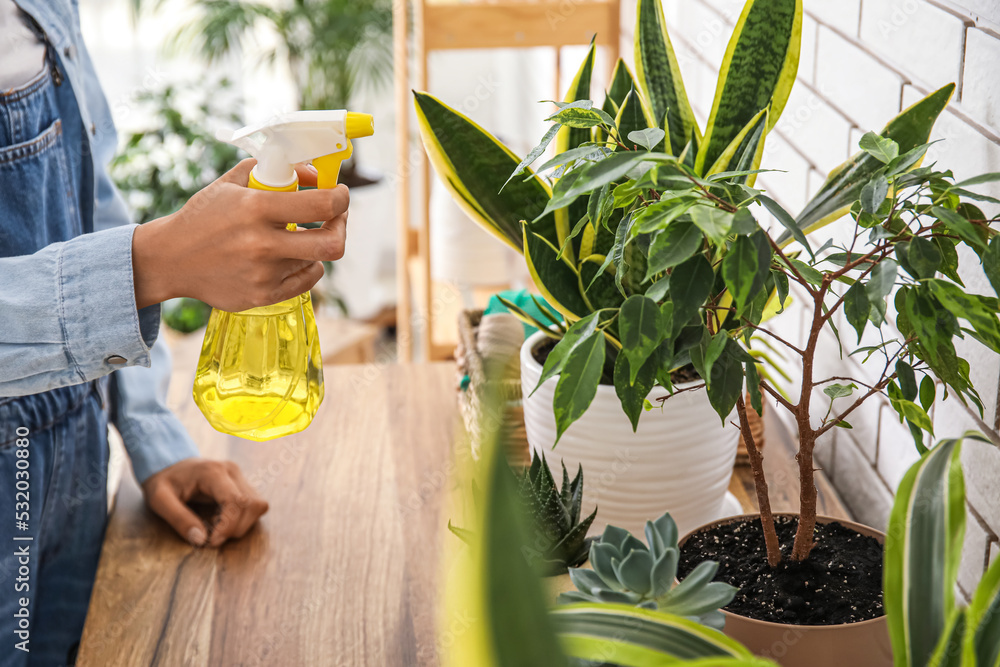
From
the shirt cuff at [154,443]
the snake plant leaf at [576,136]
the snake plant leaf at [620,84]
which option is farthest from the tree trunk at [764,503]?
the shirt cuff at [154,443]

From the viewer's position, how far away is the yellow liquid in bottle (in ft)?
1.95

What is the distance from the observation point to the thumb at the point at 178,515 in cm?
78

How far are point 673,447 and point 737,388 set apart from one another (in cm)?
23

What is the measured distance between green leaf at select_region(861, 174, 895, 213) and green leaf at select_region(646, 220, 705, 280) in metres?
0.10

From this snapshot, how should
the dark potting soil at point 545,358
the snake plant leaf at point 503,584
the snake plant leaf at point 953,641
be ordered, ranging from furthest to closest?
the dark potting soil at point 545,358 < the snake plant leaf at point 953,641 < the snake plant leaf at point 503,584

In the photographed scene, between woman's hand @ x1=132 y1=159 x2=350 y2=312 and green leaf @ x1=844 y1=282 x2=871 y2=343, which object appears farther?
woman's hand @ x1=132 y1=159 x2=350 y2=312

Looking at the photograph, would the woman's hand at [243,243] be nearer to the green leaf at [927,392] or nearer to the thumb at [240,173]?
the thumb at [240,173]

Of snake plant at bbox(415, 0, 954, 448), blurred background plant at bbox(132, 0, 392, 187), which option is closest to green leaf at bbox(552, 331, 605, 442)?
snake plant at bbox(415, 0, 954, 448)

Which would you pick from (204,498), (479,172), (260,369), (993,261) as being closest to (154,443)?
(204,498)

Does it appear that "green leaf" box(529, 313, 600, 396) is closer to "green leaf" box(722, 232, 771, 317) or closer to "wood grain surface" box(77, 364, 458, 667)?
"green leaf" box(722, 232, 771, 317)

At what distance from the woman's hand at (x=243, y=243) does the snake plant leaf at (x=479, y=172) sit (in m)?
0.11

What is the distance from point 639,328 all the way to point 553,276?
25 centimetres

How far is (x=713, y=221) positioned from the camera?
354 millimetres

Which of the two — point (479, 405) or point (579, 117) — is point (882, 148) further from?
point (479, 405)
